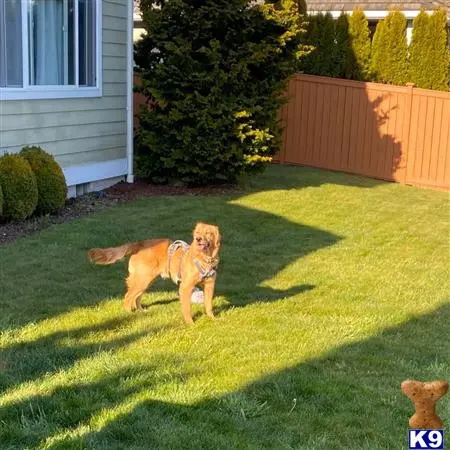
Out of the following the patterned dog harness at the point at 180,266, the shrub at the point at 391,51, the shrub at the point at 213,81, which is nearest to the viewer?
the patterned dog harness at the point at 180,266

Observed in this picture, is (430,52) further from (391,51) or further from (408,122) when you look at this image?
(408,122)

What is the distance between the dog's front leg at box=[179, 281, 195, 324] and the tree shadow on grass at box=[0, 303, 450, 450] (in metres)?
0.78

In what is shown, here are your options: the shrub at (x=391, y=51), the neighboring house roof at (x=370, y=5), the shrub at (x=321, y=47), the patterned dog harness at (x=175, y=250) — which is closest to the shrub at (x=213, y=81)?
the shrub at (x=321, y=47)

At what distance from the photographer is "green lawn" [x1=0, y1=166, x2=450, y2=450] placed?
11.6 feet

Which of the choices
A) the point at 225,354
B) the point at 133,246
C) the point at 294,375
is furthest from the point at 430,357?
the point at 133,246

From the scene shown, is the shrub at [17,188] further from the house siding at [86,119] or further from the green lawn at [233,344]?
the house siding at [86,119]

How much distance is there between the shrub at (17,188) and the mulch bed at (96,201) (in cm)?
16

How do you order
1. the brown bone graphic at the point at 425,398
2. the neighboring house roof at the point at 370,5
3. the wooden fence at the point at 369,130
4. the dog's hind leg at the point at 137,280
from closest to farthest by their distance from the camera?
the brown bone graphic at the point at 425,398
the dog's hind leg at the point at 137,280
the wooden fence at the point at 369,130
the neighboring house roof at the point at 370,5

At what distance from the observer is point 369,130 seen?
14.1 metres

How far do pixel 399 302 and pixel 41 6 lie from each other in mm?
5923

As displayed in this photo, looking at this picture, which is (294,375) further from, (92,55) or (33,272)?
(92,55)

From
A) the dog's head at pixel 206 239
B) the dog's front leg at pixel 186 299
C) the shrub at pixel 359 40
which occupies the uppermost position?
the shrub at pixel 359 40

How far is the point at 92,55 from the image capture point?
33.6 feet

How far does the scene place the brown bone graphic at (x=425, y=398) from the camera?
80.4 inches
